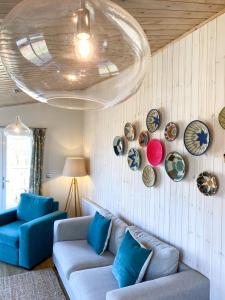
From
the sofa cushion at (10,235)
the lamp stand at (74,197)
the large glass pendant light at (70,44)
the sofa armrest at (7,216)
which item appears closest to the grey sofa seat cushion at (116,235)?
the sofa cushion at (10,235)

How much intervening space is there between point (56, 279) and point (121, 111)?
2184mm

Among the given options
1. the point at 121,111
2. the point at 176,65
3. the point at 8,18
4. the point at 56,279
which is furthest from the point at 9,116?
the point at 8,18

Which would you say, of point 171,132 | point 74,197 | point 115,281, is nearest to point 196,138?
point 171,132

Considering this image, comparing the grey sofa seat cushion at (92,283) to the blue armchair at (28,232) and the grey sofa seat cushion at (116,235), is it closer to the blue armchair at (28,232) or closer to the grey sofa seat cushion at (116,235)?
the grey sofa seat cushion at (116,235)

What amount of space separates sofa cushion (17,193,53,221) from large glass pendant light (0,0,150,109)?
3.37 m

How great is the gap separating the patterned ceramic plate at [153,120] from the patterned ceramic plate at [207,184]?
760mm

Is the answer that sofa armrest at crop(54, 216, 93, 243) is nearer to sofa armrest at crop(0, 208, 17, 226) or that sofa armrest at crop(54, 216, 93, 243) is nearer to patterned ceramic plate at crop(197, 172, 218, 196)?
sofa armrest at crop(0, 208, 17, 226)

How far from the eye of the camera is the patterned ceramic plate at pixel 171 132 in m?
2.37

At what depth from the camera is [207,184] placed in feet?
6.55

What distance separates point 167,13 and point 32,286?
3.00 metres

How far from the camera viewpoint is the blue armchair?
341 cm

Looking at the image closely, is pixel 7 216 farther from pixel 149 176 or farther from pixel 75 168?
pixel 149 176

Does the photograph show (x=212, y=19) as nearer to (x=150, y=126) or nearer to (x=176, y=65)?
(x=176, y=65)

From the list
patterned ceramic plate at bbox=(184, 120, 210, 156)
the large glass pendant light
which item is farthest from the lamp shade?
the large glass pendant light
